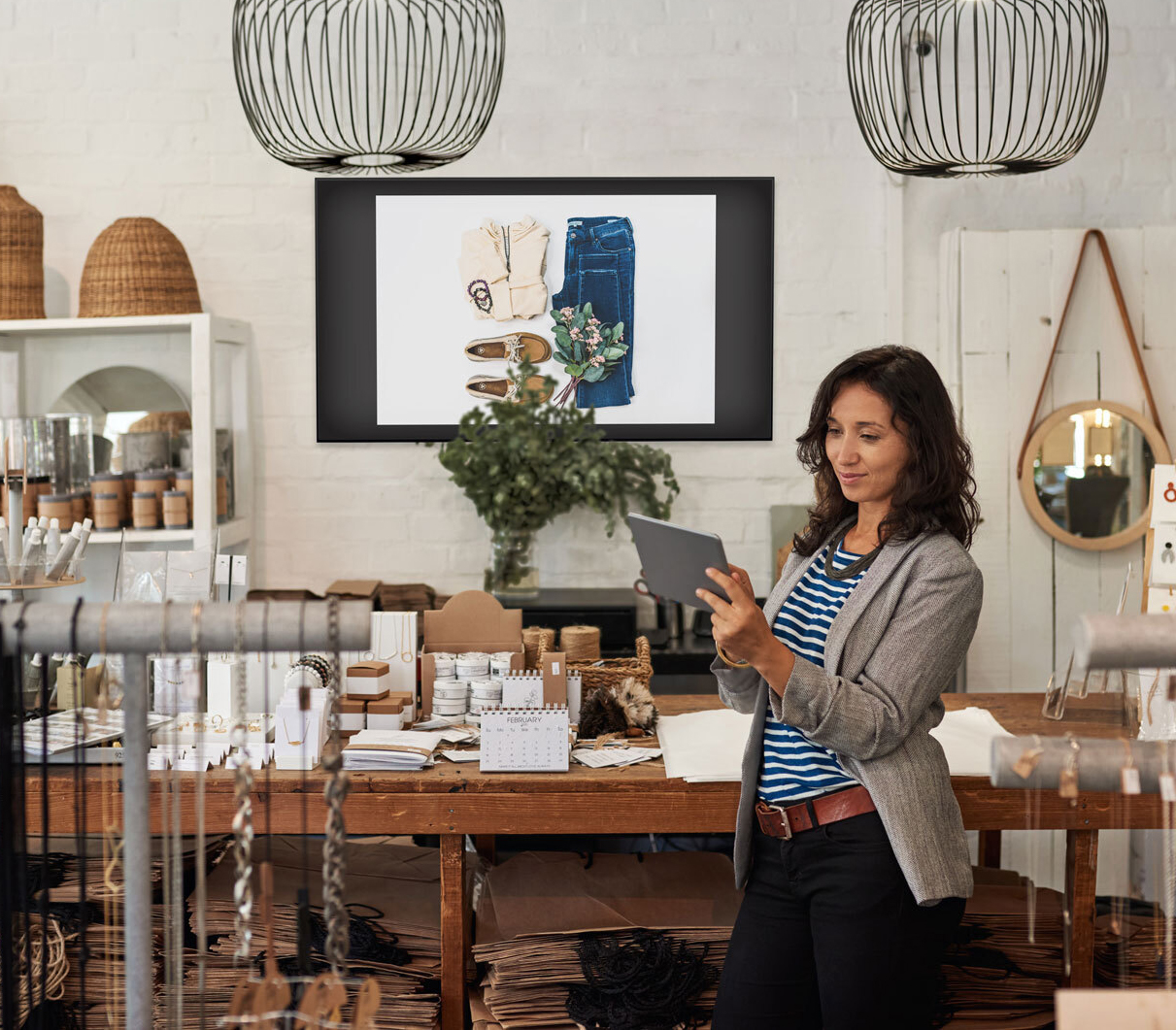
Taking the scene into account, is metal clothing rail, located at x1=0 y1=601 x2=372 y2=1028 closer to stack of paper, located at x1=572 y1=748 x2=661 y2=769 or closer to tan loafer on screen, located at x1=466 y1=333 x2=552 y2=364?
stack of paper, located at x1=572 y1=748 x2=661 y2=769

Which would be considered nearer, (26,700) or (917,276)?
(26,700)

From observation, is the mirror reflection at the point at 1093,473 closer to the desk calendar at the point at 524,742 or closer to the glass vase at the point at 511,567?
the glass vase at the point at 511,567

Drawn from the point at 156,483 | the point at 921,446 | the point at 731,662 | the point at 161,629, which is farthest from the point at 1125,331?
the point at 161,629

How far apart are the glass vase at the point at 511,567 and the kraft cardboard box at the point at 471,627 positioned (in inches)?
35.3

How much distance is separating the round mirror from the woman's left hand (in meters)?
2.12

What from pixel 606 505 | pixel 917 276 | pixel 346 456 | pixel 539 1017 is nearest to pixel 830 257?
pixel 917 276

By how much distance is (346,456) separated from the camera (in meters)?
3.65

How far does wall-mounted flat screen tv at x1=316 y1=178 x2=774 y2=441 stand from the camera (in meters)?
3.58

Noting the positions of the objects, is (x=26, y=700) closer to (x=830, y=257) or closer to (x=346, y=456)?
(x=346, y=456)

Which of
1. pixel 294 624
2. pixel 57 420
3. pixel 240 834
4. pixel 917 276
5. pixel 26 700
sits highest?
pixel 917 276

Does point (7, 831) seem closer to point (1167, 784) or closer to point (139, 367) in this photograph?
point (1167, 784)

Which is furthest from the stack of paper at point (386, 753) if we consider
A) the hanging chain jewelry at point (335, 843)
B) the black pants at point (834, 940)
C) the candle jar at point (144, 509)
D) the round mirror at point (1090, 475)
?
the round mirror at point (1090, 475)

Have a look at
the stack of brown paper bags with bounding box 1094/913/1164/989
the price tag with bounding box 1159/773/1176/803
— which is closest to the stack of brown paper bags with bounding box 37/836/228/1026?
the stack of brown paper bags with bounding box 1094/913/1164/989

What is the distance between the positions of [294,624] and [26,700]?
5.59 feet
